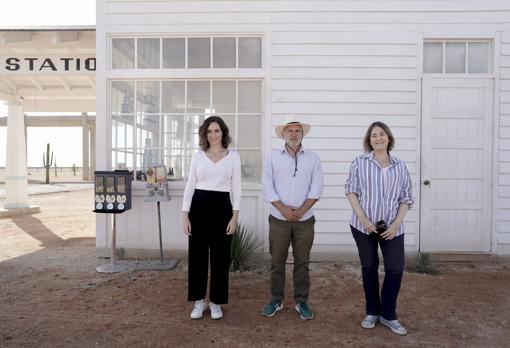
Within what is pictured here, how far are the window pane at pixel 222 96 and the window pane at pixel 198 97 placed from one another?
0.31 ft

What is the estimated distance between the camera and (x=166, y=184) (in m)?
5.20

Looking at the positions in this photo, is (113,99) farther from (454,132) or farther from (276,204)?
(454,132)

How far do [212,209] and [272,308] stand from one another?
1030 mm

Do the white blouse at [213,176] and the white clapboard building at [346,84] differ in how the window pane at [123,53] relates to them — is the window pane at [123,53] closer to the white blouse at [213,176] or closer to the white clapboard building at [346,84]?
the white clapboard building at [346,84]

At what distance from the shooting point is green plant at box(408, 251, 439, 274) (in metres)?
5.05

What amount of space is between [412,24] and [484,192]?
7.78 ft

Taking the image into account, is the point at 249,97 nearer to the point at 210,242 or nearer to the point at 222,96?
the point at 222,96

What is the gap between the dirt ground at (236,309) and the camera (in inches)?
127

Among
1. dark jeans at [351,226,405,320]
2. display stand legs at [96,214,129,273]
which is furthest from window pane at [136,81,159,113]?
dark jeans at [351,226,405,320]

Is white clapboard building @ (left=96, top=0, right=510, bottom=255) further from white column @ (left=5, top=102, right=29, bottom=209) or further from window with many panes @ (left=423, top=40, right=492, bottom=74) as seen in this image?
white column @ (left=5, top=102, right=29, bottom=209)

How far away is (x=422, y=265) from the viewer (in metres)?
5.09

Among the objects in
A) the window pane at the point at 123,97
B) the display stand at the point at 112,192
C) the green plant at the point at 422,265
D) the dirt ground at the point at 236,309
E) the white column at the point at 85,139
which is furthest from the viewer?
the white column at the point at 85,139

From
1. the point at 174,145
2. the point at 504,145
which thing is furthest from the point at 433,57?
the point at 174,145

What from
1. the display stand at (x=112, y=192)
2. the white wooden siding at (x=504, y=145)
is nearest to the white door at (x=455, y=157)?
the white wooden siding at (x=504, y=145)
